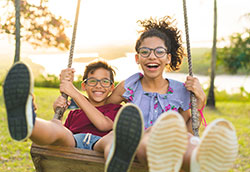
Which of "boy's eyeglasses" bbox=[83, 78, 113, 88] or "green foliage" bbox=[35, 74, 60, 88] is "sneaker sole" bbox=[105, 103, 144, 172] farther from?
"green foliage" bbox=[35, 74, 60, 88]

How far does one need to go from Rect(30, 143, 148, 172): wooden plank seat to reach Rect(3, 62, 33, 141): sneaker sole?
1.11 ft

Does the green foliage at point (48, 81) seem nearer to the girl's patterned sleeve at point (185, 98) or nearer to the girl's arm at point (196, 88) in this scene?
the girl's patterned sleeve at point (185, 98)

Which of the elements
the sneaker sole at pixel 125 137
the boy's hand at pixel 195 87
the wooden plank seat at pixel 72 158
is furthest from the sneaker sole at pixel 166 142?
the boy's hand at pixel 195 87

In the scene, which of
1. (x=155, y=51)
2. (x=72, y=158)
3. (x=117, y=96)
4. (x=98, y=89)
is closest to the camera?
(x=72, y=158)

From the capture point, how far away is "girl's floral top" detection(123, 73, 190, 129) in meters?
2.43

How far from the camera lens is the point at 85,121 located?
240cm

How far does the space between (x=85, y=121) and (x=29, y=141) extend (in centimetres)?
340

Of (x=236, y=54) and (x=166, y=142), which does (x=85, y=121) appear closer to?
(x=166, y=142)

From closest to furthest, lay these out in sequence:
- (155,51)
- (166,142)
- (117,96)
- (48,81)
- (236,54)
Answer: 1. (166,142)
2. (155,51)
3. (117,96)
4. (236,54)
5. (48,81)

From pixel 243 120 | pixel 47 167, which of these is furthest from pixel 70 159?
pixel 243 120

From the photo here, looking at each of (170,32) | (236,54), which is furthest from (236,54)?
(170,32)

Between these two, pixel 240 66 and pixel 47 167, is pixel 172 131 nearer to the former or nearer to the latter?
pixel 47 167

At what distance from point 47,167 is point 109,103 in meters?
0.73

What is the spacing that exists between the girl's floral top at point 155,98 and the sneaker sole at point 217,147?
0.89m
